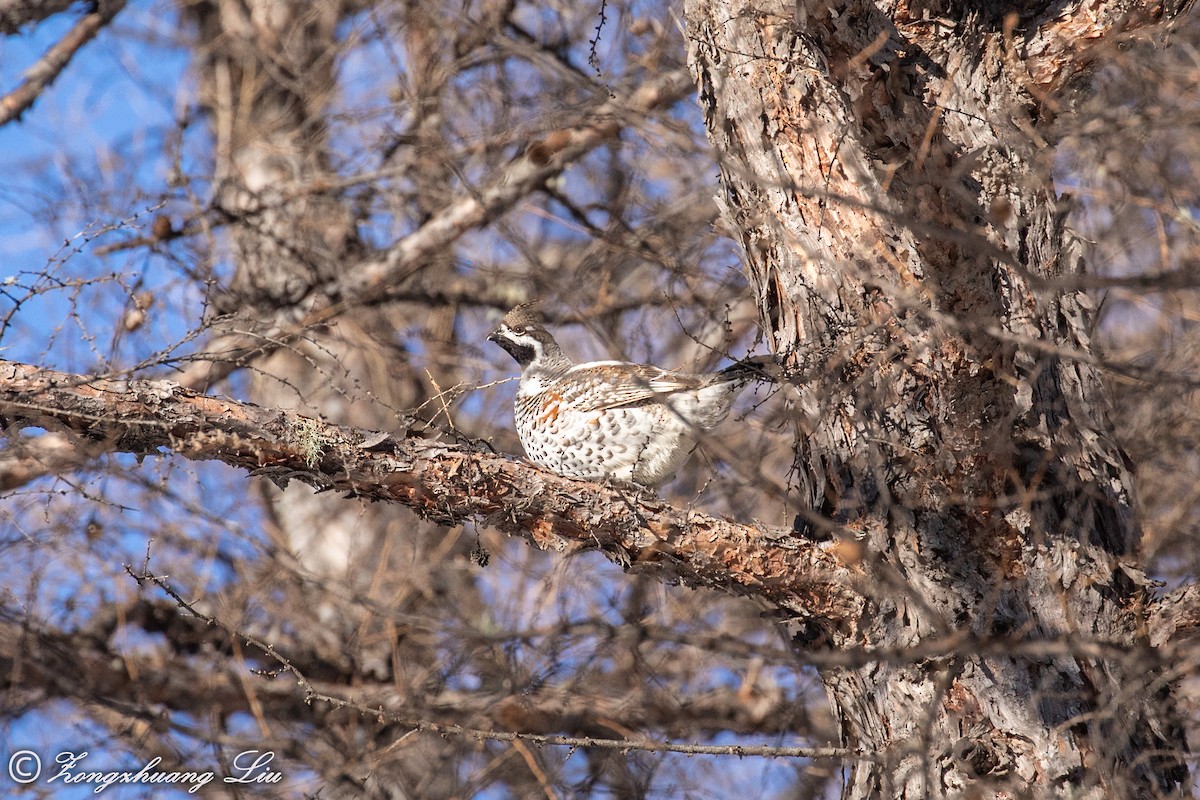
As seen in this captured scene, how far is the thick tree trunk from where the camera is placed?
138 inches

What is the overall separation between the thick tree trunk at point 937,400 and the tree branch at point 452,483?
0.93ft

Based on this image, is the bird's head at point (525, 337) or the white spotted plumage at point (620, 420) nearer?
the white spotted plumage at point (620, 420)

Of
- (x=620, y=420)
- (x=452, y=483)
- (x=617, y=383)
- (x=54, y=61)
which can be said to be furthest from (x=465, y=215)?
(x=452, y=483)

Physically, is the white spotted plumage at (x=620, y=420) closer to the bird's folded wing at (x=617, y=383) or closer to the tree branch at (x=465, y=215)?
the bird's folded wing at (x=617, y=383)

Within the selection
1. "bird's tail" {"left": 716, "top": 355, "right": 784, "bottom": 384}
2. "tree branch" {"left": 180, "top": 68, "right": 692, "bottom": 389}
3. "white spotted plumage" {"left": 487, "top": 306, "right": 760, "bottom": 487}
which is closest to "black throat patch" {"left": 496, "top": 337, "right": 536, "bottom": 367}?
"white spotted plumage" {"left": 487, "top": 306, "right": 760, "bottom": 487}

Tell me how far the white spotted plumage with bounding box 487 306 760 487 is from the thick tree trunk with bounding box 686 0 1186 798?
727 mm

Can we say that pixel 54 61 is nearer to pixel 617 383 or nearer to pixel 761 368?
pixel 617 383

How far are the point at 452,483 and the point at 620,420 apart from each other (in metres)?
1.47

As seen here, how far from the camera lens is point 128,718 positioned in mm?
5789

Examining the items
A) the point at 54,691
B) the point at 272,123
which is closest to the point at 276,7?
the point at 272,123

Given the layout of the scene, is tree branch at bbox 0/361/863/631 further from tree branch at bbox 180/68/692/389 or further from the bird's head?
tree branch at bbox 180/68/692/389

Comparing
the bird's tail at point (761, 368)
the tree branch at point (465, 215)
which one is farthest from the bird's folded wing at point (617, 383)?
the tree branch at point (465, 215)

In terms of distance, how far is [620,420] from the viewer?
192 inches

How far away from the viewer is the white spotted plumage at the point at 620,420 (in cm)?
466
